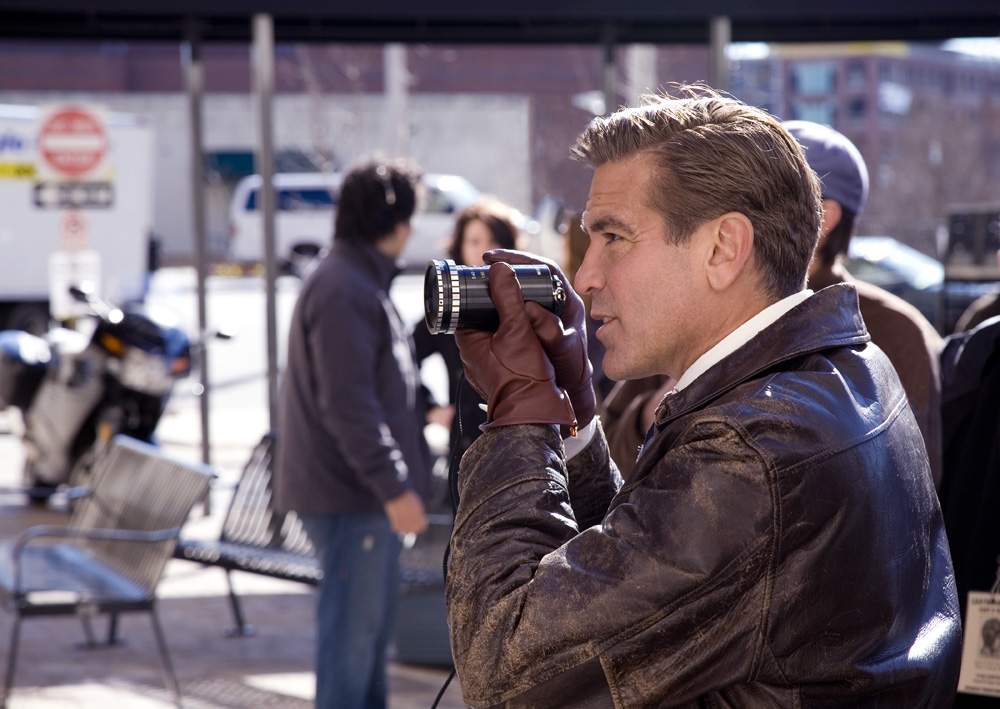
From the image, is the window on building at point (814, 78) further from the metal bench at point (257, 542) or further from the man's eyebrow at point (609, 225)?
the man's eyebrow at point (609, 225)

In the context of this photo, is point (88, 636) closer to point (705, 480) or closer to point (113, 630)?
point (113, 630)

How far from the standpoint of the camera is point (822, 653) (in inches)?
64.2

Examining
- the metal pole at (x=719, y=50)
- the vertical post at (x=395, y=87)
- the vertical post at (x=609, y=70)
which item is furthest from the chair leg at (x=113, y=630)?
the metal pole at (x=719, y=50)

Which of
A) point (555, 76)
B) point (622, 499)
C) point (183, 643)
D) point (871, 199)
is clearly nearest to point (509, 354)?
point (622, 499)

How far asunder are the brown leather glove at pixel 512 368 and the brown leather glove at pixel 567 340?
0.02 meters

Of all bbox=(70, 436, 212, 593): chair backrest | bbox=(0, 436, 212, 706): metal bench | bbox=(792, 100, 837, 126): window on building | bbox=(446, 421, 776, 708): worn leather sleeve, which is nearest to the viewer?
bbox=(446, 421, 776, 708): worn leather sleeve

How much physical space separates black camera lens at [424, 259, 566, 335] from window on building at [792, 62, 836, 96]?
6.98 meters

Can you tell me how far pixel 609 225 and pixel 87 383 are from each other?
764cm

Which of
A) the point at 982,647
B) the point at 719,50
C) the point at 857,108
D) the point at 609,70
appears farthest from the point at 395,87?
the point at 982,647

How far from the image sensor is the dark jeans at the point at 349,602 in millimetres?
4520

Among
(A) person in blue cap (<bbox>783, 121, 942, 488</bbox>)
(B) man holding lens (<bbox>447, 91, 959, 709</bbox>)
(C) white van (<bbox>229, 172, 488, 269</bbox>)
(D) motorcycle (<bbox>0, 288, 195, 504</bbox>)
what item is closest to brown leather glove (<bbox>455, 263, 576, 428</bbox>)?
(B) man holding lens (<bbox>447, 91, 959, 709</bbox>)

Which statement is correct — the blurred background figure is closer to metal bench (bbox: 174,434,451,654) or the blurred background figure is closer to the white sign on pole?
metal bench (bbox: 174,434,451,654)

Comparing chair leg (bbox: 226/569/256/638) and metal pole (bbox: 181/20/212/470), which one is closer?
chair leg (bbox: 226/569/256/638)

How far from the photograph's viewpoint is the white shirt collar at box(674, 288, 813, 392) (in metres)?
1.77
